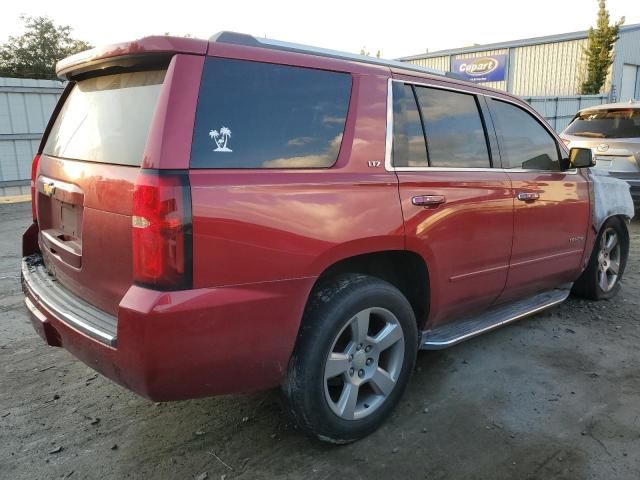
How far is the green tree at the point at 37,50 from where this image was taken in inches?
1293

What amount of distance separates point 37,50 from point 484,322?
37532 millimetres

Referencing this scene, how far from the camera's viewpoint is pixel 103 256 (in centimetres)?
242

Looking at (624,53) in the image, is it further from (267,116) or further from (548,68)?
(267,116)

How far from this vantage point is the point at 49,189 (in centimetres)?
295

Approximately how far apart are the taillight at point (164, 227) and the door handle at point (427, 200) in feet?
4.33

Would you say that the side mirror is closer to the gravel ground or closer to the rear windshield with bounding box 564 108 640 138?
the gravel ground

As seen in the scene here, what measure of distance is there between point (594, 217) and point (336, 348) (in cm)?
283

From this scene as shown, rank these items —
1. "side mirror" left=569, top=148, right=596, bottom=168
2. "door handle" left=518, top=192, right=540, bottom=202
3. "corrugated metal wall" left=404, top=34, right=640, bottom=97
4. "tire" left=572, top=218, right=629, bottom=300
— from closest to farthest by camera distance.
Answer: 1. "door handle" left=518, top=192, right=540, bottom=202
2. "side mirror" left=569, top=148, right=596, bottom=168
3. "tire" left=572, top=218, right=629, bottom=300
4. "corrugated metal wall" left=404, top=34, right=640, bottom=97

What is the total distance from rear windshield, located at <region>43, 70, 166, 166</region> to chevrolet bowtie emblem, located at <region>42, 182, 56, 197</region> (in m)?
0.17

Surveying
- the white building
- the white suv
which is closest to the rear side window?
the white suv

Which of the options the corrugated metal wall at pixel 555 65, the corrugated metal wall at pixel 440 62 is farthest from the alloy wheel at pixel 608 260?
the corrugated metal wall at pixel 440 62

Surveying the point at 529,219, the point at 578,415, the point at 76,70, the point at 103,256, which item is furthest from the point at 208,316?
the point at 529,219

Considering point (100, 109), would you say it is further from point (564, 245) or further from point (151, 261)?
point (564, 245)

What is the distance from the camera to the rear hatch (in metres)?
2.32
